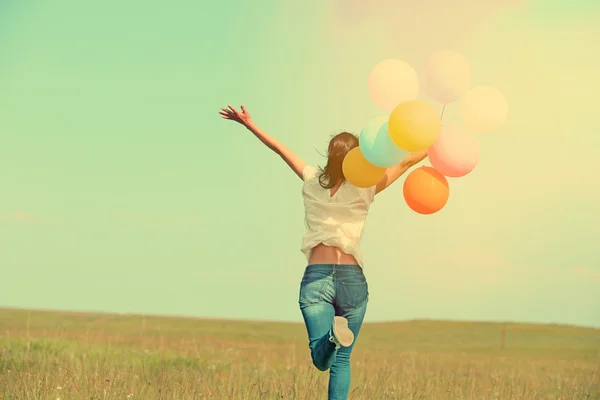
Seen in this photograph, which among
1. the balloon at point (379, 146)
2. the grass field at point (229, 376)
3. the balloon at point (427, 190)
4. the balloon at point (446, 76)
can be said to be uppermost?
the balloon at point (446, 76)

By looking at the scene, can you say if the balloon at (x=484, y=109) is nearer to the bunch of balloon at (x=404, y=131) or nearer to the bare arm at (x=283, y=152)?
the bunch of balloon at (x=404, y=131)

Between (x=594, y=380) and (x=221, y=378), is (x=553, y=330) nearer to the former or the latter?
(x=594, y=380)

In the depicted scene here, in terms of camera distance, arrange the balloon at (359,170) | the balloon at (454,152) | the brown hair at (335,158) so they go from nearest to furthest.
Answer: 1. the balloon at (359,170)
2. the balloon at (454,152)
3. the brown hair at (335,158)

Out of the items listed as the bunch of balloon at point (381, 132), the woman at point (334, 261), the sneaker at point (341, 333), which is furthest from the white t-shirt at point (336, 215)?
the sneaker at point (341, 333)

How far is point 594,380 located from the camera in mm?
11516

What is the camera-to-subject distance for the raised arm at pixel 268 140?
7.42 m

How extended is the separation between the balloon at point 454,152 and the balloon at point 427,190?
0.11 m

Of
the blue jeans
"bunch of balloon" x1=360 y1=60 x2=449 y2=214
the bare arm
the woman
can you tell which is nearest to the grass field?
the blue jeans

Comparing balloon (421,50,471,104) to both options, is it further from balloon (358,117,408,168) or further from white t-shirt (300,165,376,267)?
white t-shirt (300,165,376,267)

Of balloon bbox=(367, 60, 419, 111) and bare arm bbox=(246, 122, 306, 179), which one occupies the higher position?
balloon bbox=(367, 60, 419, 111)

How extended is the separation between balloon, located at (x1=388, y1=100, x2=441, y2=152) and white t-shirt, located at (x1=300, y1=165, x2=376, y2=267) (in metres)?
0.74

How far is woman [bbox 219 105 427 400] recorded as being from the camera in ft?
22.1

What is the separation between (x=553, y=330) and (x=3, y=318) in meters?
20.4

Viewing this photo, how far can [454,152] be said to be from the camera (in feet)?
22.5
